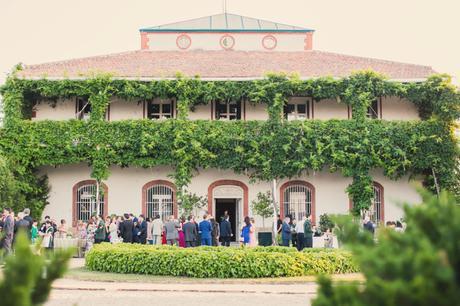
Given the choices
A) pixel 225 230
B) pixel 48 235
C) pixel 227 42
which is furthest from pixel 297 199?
pixel 48 235

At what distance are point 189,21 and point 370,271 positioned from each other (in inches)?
1396

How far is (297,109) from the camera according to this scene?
103 ft

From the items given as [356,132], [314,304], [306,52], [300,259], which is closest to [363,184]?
[356,132]

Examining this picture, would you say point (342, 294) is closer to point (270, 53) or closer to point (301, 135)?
point (301, 135)

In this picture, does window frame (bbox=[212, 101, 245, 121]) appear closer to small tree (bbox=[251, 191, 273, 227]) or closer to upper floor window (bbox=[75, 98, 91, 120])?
small tree (bbox=[251, 191, 273, 227])

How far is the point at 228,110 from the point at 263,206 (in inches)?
183

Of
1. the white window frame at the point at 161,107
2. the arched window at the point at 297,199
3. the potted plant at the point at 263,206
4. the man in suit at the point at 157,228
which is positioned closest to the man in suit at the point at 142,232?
the man in suit at the point at 157,228

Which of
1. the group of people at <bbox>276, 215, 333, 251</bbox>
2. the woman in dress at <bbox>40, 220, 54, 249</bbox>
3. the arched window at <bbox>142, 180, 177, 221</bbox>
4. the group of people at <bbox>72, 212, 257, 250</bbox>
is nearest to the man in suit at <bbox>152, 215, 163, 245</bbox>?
the group of people at <bbox>72, 212, 257, 250</bbox>

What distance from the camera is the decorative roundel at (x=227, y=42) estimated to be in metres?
36.6

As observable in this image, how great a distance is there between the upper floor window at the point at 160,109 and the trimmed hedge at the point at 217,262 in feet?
41.4

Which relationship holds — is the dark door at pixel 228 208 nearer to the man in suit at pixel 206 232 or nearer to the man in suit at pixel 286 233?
the man in suit at pixel 206 232

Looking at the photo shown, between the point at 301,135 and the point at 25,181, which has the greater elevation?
the point at 301,135

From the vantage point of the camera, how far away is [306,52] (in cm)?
3634

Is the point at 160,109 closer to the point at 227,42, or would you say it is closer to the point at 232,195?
the point at 232,195
